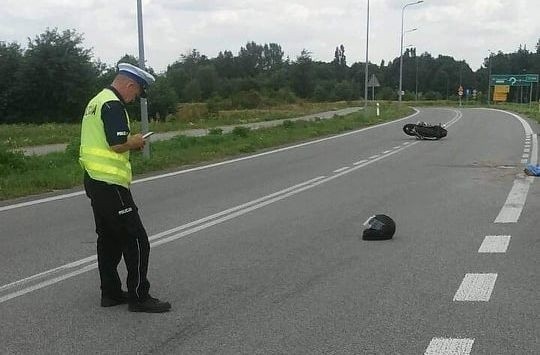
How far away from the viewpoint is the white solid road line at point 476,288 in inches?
223

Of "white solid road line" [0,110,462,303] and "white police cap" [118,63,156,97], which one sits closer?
"white police cap" [118,63,156,97]

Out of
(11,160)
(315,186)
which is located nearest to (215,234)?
(315,186)

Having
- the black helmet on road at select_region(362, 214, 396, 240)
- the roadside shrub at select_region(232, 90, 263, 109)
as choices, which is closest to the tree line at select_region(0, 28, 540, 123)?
the roadside shrub at select_region(232, 90, 263, 109)

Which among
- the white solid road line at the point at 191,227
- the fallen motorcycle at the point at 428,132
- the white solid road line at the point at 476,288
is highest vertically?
the white solid road line at the point at 476,288

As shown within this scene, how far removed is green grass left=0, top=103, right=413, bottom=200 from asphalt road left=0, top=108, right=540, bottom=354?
138cm

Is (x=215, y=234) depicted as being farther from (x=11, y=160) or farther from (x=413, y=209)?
(x=11, y=160)

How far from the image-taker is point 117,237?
18.0 ft

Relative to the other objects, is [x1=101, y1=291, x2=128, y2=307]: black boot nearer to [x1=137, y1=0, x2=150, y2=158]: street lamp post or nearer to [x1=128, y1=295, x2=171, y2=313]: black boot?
[x1=128, y1=295, x2=171, y2=313]: black boot

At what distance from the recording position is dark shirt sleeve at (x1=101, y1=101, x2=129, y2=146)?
509cm

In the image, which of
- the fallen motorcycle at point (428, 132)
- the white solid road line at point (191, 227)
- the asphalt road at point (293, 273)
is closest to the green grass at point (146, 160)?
the asphalt road at point (293, 273)

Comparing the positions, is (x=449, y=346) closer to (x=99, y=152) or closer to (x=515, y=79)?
(x=99, y=152)

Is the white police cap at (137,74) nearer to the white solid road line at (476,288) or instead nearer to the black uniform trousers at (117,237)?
the black uniform trousers at (117,237)

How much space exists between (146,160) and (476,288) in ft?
40.0

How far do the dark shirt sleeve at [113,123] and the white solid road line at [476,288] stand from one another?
9.36ft
